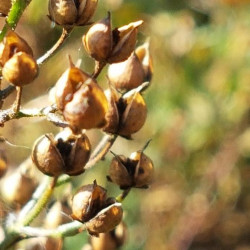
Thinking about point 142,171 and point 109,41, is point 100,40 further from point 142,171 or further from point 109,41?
point 142,171

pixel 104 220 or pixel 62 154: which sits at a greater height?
pixel 62 154

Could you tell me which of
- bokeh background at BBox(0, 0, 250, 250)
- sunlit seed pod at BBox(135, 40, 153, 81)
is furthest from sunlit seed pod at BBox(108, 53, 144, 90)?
bokeh background at BBox(0, 0, 250, 250)

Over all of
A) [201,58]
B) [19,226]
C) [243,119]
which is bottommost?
[243,119]

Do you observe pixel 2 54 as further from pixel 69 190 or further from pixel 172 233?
pixel 172 233

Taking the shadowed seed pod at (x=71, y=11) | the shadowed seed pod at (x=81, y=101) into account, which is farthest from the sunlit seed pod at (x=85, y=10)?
the shadowed seed pod at (x=81, y=101)

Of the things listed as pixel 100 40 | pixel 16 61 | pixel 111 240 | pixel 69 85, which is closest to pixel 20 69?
pixel 16 61

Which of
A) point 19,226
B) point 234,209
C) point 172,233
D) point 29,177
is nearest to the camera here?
point 19,226

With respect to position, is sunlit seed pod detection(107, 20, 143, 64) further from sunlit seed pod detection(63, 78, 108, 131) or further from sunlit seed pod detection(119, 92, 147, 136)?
sunlit seed pod detection(63, 78, 108, 131)

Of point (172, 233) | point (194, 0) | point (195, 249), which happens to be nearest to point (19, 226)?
point (172, 233)
